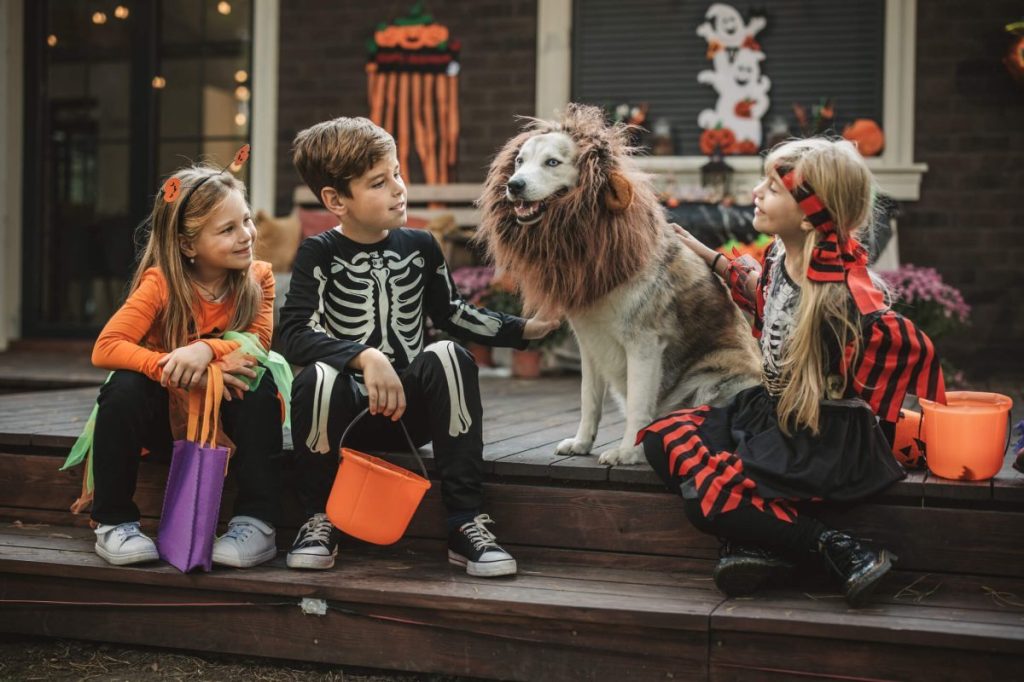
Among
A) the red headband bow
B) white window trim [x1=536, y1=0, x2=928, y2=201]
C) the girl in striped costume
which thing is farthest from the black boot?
white window trim [x1=536, y1=0, x2=928, y2=201]

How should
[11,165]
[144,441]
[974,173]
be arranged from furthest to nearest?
[11,165]
[974,173]
[144,441]

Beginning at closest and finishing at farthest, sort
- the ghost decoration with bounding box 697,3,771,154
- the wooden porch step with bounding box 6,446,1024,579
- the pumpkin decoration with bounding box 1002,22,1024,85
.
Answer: the wooden porch step with bounding box 6,446,1024,579
the pumpkin decoration with bounding box 1002,22,1024,85
the ghost decoration with bounding box 697,3,771,154

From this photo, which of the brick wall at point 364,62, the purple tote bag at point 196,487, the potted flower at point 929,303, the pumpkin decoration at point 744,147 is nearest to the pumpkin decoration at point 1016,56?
the potted flower at point 929,303

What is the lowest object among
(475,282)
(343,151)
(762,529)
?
(762,529)

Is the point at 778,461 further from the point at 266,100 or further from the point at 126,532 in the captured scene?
the point at 266,100

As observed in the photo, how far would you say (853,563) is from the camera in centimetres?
219

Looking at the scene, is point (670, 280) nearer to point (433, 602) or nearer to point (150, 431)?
point (433, 602)

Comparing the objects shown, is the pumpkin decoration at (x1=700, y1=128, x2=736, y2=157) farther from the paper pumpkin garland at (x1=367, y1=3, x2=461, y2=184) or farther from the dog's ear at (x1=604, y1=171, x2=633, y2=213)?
the dog's ear at (x1=604, y1=171, x2=633, y2=213)

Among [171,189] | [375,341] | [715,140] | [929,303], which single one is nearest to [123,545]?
[375,341]

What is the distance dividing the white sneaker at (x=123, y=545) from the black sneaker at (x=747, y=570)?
1.36m

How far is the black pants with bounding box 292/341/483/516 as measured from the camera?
2486 mm

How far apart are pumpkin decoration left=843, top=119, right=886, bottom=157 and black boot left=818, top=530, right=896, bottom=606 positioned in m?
4.01

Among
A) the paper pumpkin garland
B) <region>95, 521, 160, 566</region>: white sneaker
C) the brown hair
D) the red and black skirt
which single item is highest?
the paper pumpkin garland

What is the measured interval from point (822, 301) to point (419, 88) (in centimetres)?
→ 469
